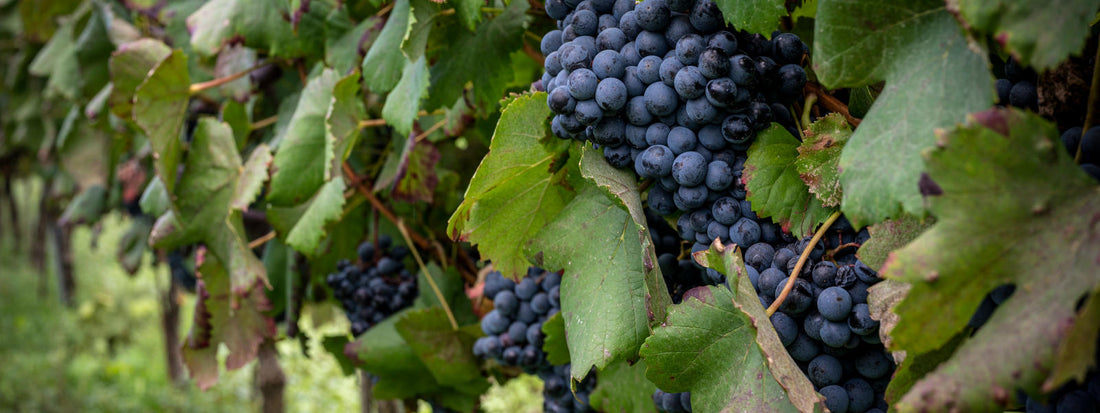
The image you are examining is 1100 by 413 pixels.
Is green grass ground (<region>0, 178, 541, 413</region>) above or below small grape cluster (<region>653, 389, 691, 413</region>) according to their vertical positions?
below

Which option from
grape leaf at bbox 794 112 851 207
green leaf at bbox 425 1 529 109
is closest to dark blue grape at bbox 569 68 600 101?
grape leaf at bbox 794 112 851 207

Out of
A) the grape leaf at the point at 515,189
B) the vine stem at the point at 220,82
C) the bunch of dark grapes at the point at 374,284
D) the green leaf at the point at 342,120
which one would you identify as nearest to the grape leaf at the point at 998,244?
the grape leaf at the point at 515,189

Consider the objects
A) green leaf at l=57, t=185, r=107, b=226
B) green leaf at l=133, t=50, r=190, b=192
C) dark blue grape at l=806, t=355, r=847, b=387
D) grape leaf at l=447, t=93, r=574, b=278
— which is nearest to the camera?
dark blue grape at l=806, t=355, r=847, b=387

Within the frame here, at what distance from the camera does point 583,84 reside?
0.81m

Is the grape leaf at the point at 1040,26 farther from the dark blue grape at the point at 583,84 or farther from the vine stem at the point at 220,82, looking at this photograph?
the vine stem at the point at 220,82

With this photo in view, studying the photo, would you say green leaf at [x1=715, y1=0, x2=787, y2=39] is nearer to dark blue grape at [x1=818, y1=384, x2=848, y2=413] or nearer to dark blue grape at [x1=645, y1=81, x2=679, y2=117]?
dark blue grape at [x1=645, y1=81, x2=679, y2=117]

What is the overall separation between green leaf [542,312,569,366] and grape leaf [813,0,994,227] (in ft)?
1.92

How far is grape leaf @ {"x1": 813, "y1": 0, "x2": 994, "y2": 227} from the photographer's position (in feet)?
1.97

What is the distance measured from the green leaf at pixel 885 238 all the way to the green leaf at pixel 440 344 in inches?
32.6

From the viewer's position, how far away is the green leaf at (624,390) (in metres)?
1.08

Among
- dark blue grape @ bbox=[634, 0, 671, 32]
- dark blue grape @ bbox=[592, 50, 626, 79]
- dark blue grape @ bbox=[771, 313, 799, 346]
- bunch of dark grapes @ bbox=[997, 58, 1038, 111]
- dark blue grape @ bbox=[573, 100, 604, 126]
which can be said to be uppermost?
bunch of dark grapes @ bbox=[997, 58, 1038, 111]

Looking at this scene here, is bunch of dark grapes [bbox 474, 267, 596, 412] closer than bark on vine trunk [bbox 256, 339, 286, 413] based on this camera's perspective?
Yes

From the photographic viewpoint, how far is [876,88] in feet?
2.73

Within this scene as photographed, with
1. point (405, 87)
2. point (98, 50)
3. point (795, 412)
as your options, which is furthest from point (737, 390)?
point (98, 50)
